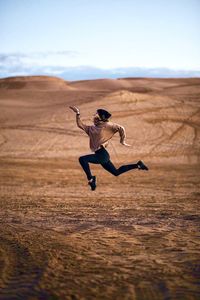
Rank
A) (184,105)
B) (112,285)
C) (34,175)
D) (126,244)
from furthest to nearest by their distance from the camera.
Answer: (184,105)
(34,175)
(126,244)
(112,285)

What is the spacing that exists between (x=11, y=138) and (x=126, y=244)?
2029cm

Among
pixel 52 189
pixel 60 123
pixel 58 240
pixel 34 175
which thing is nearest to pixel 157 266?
pixel 58 240

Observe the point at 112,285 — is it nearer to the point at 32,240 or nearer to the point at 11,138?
the point at 32,240

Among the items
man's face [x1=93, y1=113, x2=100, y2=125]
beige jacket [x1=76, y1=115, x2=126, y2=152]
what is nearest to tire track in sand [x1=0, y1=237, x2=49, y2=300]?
beige jacket [x1=76, y1=115, x2=126, y2=152]

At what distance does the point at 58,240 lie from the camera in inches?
313

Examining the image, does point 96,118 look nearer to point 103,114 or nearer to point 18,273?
point 103,114

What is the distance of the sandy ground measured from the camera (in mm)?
6062

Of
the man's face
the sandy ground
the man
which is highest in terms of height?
the man's face

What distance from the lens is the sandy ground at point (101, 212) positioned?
6.06 m

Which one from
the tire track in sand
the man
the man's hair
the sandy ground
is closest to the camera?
the tire track in sand

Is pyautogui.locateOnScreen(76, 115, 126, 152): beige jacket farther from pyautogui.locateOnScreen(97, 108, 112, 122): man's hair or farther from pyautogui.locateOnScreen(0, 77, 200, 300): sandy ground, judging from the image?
pyautogui.locateOnScreen(0, 77, 200, 300): sandy ground

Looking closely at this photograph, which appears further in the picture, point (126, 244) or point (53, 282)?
point (126, 244)

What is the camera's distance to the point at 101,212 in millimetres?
11820

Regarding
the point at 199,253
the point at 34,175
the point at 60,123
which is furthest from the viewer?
the point at 60,123
